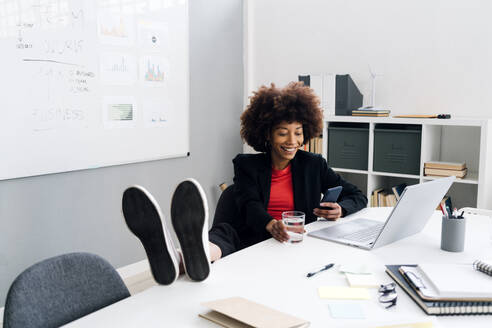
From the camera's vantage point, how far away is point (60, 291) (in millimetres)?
1221

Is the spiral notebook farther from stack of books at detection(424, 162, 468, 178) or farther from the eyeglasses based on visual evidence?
stack of books at detection(424, 162, 468, 178)

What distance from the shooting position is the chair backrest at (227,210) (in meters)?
1.97

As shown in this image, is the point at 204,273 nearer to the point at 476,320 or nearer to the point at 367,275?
the point at 367,275

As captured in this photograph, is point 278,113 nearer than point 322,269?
No

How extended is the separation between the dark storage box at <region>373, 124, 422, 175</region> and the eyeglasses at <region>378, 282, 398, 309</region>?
6.59 feet

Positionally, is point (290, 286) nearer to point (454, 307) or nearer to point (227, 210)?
point (454, 307)

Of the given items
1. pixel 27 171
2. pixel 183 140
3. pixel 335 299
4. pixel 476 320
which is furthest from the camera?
pixel 183 140

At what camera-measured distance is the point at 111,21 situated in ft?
9.48

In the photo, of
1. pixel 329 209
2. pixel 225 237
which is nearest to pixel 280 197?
pixel 329 209

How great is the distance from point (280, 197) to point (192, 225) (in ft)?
2.75

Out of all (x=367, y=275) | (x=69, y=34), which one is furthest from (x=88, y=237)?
(x=367, y=275)

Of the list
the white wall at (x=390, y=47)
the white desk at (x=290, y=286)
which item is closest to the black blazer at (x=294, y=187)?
the white desk at (x=290, y=286)

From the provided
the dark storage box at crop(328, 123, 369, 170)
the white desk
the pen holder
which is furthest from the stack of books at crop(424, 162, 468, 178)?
the pen holder

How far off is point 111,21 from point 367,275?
2290 millimetres
